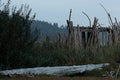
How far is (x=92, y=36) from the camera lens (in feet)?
58.9

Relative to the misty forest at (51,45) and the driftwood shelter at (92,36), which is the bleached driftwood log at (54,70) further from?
the driftwood shelter at (92,36)

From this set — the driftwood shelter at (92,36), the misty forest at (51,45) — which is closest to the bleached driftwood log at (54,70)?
the misty forest at (51,45)

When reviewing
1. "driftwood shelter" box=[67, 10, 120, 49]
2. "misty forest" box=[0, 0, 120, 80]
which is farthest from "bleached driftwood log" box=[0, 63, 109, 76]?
"driftwood shelter" box=[67, 10, 120, 49]

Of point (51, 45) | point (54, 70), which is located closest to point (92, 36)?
point (51, 45)

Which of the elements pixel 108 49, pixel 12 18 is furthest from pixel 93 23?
pixel 12 18

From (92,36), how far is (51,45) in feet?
7.60

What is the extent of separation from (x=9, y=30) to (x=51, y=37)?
4.99 metres

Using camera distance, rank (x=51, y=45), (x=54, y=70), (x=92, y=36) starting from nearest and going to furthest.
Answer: (x=54, y=70) < (x=51, y=45) < (x=92, y=36)

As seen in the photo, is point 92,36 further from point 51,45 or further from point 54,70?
point 54,70

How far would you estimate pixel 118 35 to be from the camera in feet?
64.7

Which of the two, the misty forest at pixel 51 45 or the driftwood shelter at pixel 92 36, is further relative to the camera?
the driftwood shelter at pixel 92 36

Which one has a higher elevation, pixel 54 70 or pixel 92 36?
pixel 92 36

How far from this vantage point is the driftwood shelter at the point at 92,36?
17.3m

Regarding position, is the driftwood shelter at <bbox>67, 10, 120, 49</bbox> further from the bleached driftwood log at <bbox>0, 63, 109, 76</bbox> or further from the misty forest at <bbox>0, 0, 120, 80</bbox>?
the bleached driftwood log at <bbox>0, 63, 109, 76</bbox>
